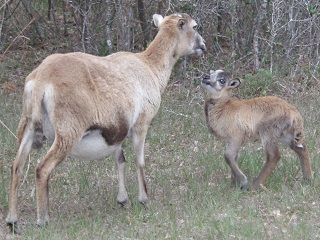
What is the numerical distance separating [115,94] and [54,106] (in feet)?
2.89

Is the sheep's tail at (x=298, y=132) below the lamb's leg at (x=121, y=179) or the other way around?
the other way around

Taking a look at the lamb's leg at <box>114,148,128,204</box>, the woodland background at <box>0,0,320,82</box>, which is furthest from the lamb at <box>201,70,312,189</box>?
the woodland background at <box>0,0,320,82</box>

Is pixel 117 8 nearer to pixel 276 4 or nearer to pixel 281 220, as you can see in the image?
pixel 276 4

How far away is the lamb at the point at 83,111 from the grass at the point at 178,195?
1.35ft

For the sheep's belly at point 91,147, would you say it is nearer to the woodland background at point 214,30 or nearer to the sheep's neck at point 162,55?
the sheep's neck at point 162,55

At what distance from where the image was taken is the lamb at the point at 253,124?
350 inches

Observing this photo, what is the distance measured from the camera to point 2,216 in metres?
8.29

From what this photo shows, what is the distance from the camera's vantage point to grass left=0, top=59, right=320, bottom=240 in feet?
24.6

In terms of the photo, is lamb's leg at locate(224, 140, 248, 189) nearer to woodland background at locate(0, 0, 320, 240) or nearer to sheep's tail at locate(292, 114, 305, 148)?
woodland background at locate(0, 0, 320, 240)

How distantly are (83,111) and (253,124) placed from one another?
2251 mm

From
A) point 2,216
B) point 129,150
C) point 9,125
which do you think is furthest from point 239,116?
point 9,125

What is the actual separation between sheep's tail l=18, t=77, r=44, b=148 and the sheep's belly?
39cm

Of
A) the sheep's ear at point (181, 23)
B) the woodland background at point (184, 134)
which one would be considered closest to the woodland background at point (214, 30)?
the woodland background at point (184, 134)

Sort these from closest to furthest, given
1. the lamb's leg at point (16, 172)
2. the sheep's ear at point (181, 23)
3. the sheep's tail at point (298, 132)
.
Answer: the lamb's leg at point (16, 172) < the sheep's tail at point (298, 132) < the sheep's ear at point (181, 23)
